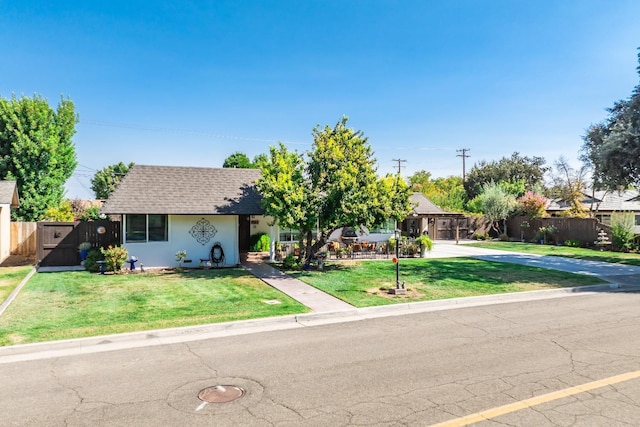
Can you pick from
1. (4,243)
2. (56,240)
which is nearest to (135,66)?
(56,240)

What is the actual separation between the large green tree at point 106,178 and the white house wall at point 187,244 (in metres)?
49.4

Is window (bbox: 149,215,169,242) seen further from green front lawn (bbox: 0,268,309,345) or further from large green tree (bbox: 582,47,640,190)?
large green tree (bbox: 582,47,640,190)

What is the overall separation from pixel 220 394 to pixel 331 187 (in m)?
11.5

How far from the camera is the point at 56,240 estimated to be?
60.4 feet

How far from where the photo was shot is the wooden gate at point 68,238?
18.2 m

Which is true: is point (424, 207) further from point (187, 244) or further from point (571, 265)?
point (187, 244)

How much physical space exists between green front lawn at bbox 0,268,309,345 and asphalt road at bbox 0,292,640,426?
1493 millimetres

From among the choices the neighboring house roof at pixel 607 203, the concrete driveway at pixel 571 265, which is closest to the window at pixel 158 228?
the concrete driveway at pixel 571 265

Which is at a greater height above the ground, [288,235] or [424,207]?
[424,207]

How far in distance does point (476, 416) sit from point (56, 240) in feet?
62.0

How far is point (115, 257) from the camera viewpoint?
16969 millimetres

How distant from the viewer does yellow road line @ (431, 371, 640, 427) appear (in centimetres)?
507

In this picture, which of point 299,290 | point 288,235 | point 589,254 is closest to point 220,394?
point 299,290

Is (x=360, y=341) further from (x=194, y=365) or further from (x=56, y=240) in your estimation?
(x=56, y=240)
